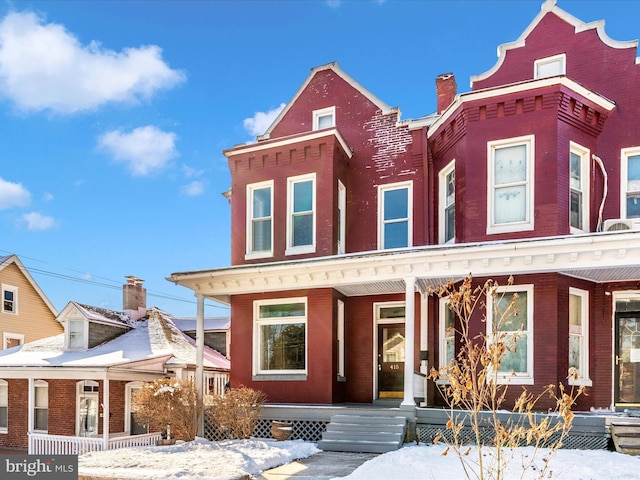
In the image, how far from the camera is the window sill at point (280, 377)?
519 inches

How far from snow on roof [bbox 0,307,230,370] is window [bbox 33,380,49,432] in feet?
3.31

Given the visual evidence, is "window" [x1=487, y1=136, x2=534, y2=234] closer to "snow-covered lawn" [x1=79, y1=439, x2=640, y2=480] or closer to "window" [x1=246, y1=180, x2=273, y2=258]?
"snow-covered lawn" [x1=79, y1=439, x2=640, y2=480]

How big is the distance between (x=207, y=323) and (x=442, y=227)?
Result: 490 inches

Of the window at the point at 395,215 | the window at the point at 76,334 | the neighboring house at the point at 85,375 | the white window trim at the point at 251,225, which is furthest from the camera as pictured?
the window at the point at 76,334

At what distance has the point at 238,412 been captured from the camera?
12.1 metres

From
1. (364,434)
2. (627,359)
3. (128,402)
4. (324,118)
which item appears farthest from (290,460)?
(128,402)

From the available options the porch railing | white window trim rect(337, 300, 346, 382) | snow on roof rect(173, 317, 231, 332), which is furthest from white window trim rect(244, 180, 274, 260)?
snow on roof rect(173, 317, 231, 332)

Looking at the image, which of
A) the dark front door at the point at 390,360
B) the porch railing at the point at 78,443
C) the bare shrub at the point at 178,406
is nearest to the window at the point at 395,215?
the dark front door at the point at 390,360

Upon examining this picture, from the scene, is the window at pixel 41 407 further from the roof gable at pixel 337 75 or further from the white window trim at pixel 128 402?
the roof gable at pixel 337 75

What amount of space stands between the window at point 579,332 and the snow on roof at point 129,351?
11280 millimetres

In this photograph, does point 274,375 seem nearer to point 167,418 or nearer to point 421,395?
point 167,418

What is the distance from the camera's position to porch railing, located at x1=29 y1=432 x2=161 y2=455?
50.9 ft

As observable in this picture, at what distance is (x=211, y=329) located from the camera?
2228 centimetres

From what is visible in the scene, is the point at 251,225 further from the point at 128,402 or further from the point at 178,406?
the point at 128,402
